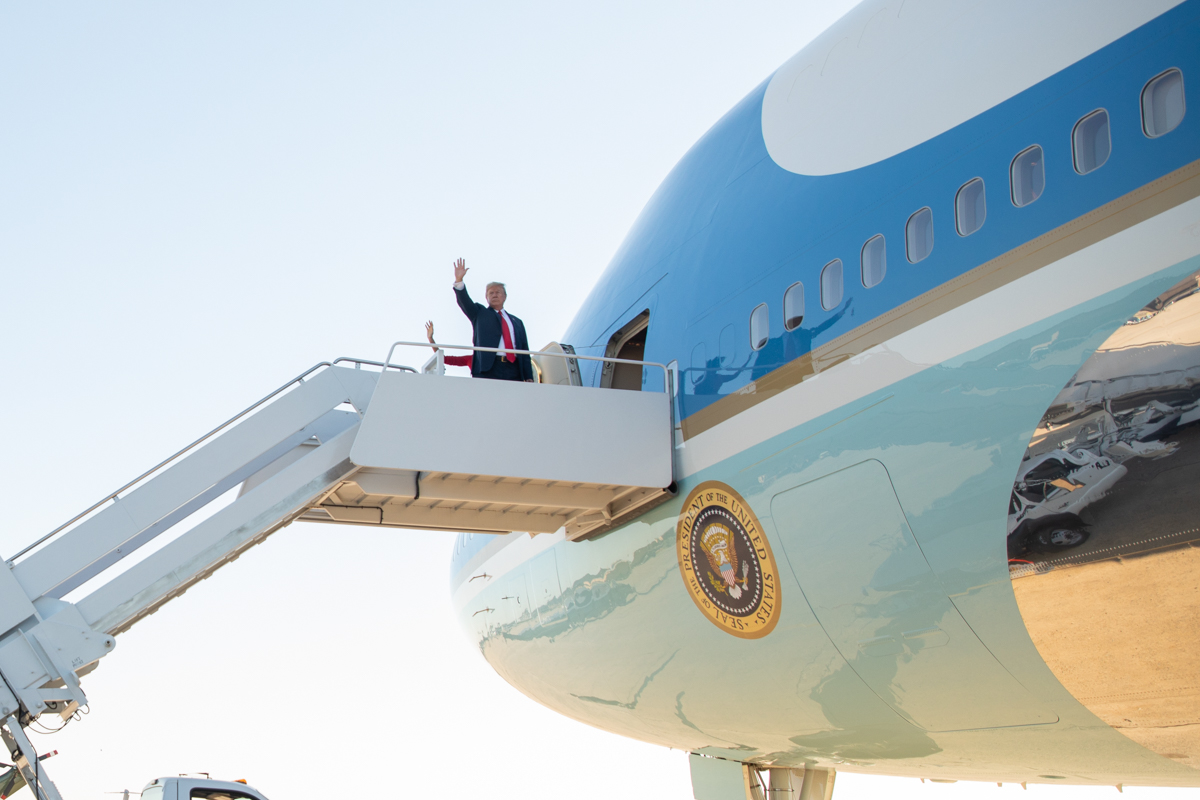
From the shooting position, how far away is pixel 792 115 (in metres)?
6.88

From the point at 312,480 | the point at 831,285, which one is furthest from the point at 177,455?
the point at 831,285

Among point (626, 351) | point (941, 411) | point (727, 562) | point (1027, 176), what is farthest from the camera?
point (626, 351)

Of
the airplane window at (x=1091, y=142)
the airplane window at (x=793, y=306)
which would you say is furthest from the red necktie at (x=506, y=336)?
the airplane window at (x=1091, y=142)

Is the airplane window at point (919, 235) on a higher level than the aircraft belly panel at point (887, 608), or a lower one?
higher

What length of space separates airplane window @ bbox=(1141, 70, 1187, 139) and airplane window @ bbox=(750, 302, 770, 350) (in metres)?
2.55

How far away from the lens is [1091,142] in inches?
174

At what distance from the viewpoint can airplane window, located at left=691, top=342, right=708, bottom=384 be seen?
23.2 ft

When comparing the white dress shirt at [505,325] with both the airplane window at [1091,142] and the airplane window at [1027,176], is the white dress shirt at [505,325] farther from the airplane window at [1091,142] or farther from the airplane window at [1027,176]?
the airplane window at [1091,142]

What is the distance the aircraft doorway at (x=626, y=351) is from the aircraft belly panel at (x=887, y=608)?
2.94 meters

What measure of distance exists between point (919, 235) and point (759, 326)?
142cm

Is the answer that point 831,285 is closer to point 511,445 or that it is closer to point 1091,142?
point 1091,142

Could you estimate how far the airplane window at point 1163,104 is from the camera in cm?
408

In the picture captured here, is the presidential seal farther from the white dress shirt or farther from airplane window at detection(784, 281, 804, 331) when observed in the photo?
the white dress shirt

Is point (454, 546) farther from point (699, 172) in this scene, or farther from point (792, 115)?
point (792, 115)
